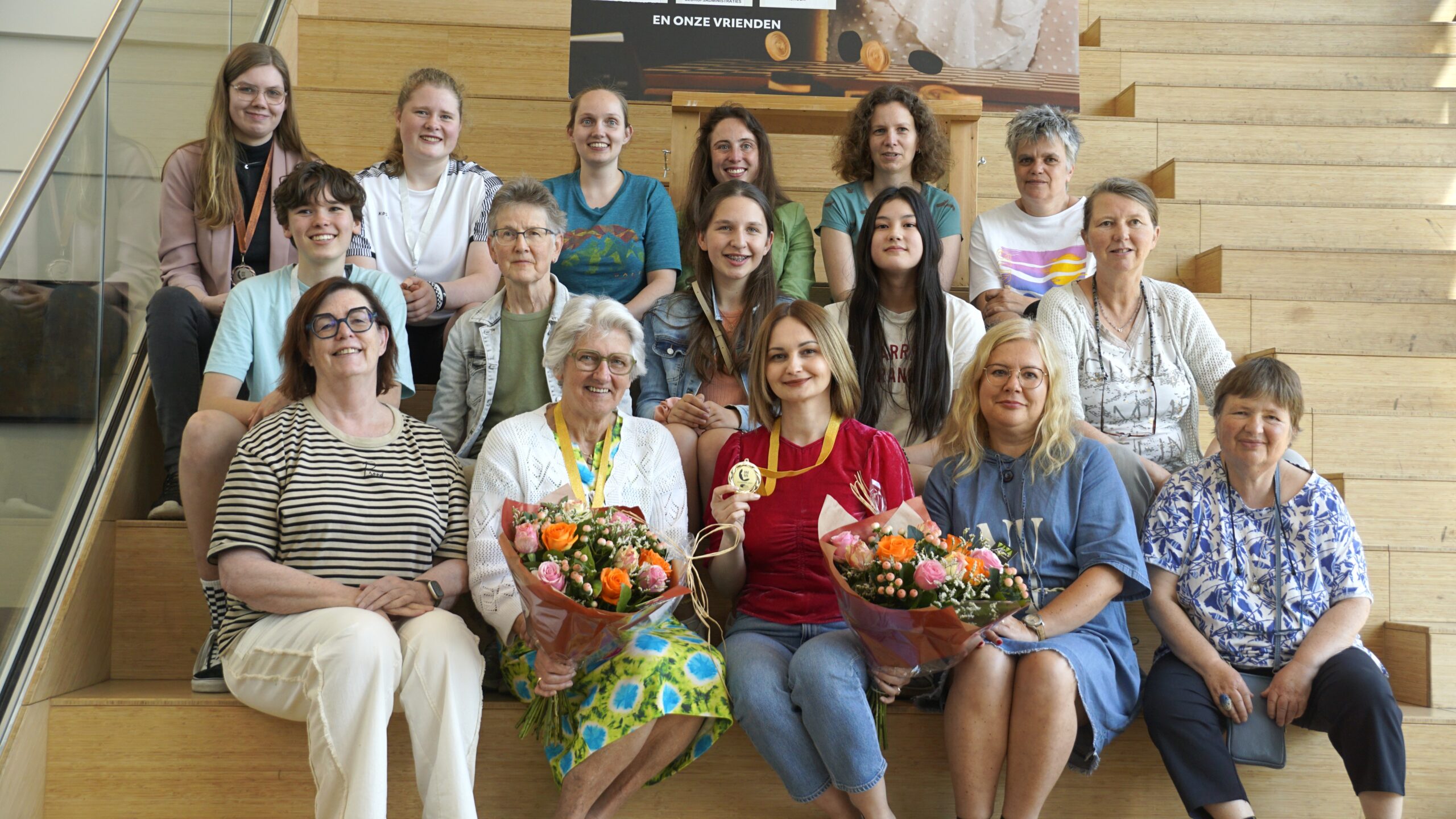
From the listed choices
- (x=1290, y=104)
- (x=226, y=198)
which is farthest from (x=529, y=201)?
(x=1290, y=104)

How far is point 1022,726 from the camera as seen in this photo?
2129 millimetres

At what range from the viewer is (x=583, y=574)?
192 cm

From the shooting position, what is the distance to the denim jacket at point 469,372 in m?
2.86

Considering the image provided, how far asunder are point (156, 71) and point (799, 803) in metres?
2.56

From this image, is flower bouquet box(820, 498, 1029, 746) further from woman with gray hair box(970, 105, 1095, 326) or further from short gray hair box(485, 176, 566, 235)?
woman with gray hair box(970, 105, 1095, 326)

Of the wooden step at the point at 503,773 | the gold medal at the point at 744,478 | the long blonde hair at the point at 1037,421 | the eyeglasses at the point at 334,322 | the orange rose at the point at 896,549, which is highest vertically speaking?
the eyeglasses at the point at 334,322

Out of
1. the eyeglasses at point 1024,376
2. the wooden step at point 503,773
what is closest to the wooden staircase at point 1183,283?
the wooden step at point 503,773

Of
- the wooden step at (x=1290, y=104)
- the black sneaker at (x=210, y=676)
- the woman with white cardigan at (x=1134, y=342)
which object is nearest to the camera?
the black sneaker at (x=210, y=676)

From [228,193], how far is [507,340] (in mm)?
909

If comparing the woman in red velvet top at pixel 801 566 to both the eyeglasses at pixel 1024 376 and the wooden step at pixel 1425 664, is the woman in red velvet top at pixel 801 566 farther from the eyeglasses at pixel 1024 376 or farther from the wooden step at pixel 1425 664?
the wooden step at pixel 1425 664

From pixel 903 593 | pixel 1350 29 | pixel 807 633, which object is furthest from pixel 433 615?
pixel 1350 29

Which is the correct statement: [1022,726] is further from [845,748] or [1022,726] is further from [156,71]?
[156,71]

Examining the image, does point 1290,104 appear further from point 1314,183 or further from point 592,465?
point 592,465

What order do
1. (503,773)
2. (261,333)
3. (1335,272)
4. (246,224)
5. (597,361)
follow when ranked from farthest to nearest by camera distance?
(1335,272) → (246,224) → (261,333) → (597,361) → (503,773)
